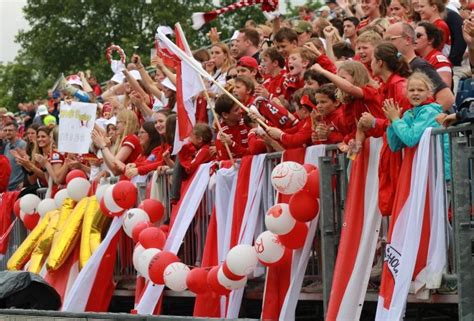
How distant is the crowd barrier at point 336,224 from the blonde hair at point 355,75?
599 millimetres

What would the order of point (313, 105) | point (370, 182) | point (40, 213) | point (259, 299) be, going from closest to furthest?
point (370, 182) < point (313, 105) < point (259, 299) < point (40, 213)

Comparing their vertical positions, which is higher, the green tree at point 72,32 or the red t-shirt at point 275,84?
the green tree at point 72,32

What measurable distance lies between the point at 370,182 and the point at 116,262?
5.75 m

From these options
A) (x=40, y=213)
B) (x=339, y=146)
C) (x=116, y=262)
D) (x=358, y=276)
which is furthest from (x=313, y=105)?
(x=40, y=213)

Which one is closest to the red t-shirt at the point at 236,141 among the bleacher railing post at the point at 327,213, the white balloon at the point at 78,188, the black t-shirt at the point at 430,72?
the bleacher railing post at the point at 327,213

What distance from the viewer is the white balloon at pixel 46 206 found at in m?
18.8

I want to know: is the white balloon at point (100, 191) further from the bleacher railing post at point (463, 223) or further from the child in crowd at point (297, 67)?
the bleacher railing post at point (463, 223)

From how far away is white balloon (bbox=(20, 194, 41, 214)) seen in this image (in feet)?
63.8

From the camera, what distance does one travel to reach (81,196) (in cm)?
1812

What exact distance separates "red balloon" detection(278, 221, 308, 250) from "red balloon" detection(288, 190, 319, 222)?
9 cm

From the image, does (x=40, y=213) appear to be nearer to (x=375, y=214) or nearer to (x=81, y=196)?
(x=81, y=196)

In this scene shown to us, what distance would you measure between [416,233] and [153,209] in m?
5.24

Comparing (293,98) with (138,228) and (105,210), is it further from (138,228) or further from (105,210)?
(105,210)

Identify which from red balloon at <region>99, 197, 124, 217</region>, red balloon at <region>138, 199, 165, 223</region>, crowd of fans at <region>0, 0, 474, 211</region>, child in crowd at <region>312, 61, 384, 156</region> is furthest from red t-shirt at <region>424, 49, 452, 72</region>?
red balloon at <region>99, 197, 124, 217</region>
